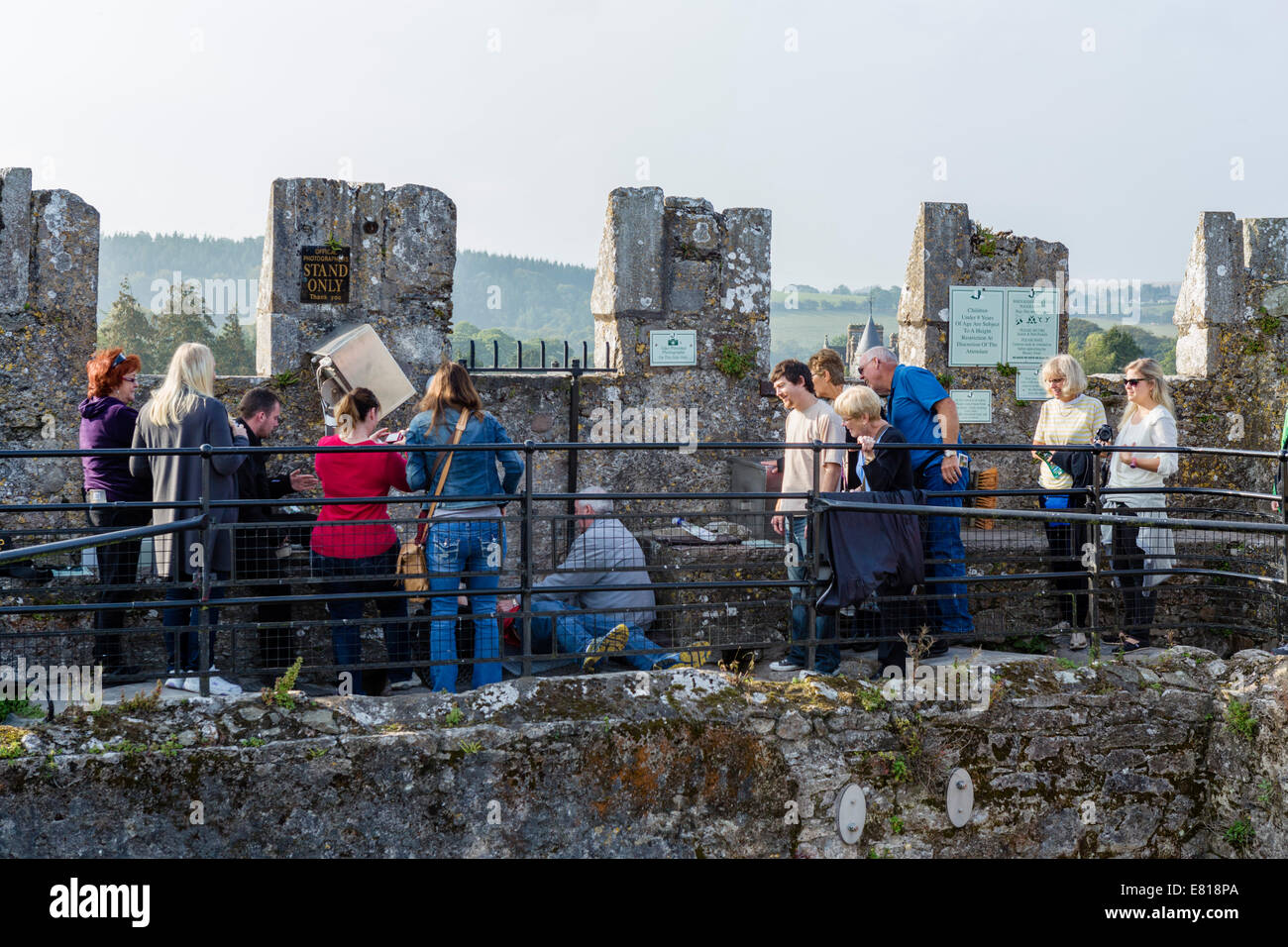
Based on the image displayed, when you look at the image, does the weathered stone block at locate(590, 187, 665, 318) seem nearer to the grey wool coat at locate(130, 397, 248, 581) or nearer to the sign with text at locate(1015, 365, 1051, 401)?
the sign with text at locate(1015, 365, 1051, 401)

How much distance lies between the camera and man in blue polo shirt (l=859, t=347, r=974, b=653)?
6387 millimetres

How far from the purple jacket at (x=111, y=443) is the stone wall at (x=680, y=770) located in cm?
138

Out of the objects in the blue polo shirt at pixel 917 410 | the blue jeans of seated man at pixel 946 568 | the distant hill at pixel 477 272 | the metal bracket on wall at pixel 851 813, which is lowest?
the metal bracket on wall at pixel 851 813

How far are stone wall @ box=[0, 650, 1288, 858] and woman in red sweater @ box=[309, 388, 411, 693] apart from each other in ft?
1.95

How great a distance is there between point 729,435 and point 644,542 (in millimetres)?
1573

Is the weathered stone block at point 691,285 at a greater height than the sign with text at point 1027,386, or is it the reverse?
the weathered stone block at point 691,285

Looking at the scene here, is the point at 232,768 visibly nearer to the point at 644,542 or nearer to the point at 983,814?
the point at 644,542

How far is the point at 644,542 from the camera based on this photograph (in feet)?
24.0

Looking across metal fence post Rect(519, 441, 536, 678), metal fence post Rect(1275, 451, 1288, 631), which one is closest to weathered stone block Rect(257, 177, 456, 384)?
metal fence post Rect(519, 441, 536, 678)

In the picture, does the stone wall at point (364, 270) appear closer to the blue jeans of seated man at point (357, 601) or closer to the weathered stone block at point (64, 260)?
the weathered stone block at point (64, 260)

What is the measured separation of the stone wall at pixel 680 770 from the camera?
4.88 metres

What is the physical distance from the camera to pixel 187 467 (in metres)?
5.56

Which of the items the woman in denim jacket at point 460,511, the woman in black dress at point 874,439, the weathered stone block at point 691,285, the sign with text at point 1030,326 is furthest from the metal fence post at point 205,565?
the sign with text at point 1030,326

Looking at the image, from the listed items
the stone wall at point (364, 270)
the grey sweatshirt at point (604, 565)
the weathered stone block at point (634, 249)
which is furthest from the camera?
the weathered stone block at point (634, 249)
